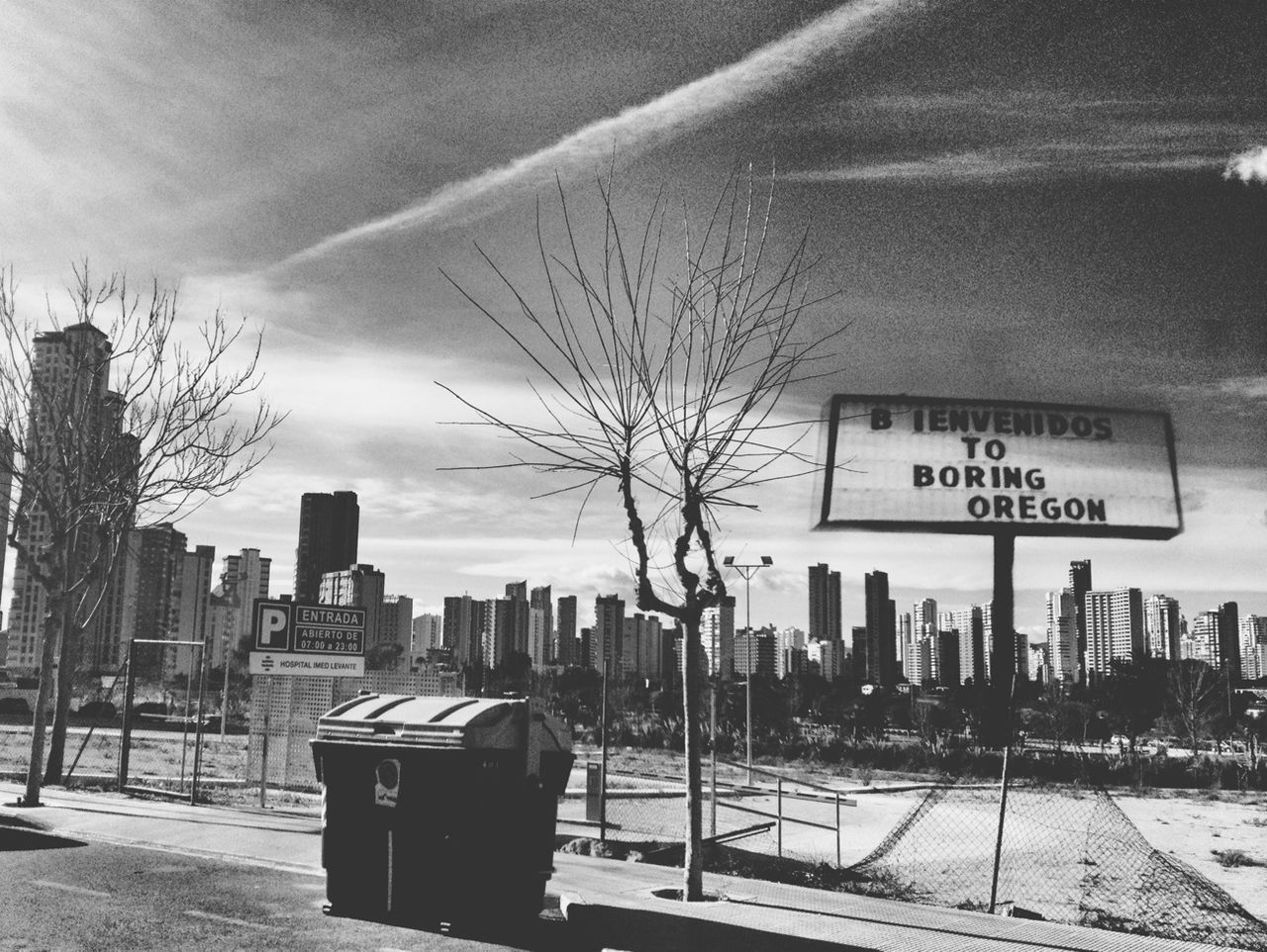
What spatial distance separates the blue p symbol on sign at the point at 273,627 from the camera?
1788 centimetres

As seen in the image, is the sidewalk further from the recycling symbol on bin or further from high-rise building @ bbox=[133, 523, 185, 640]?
high-rise building @ bbox=[133, 523, 185, 640]

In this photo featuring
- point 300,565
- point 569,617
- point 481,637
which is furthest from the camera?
point 300,565

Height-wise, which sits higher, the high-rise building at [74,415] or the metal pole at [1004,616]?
the high-rise building at [74,415]

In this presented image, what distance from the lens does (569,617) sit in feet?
554

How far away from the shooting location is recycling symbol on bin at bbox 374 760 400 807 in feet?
27.9

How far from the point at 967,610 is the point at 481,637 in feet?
235

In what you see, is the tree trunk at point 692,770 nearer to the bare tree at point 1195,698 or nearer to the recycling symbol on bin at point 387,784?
the recycling symbol on bin at point 387,784

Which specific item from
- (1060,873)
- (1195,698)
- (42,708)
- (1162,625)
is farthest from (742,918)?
(1162,625)

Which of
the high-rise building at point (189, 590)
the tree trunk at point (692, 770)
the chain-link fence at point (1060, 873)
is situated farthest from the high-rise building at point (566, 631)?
the tree trunk at point (692, 770)

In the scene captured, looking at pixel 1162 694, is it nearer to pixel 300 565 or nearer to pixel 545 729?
pixel 545 729

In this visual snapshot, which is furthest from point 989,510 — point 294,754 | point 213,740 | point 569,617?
point 569,617

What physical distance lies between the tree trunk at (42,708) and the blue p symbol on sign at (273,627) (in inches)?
129

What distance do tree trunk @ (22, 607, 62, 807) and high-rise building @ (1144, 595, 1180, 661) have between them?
274 feet

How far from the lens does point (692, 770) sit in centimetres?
893
